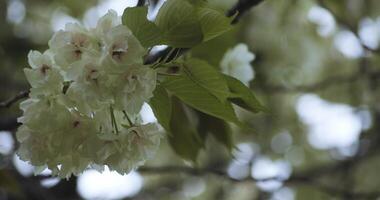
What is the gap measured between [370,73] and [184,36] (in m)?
1.68

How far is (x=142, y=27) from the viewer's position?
3.10 ft

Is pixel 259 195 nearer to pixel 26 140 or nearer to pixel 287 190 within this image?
pixel 287 190

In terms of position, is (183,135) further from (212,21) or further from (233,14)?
(212,21)

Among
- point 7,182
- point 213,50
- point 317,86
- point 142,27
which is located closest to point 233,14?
point 213,50

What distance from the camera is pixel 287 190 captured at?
283 centimetres

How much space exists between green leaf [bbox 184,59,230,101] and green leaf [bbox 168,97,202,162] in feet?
1.21

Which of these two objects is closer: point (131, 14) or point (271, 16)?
point (131, 14)

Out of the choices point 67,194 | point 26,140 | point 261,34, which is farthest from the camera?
point 261,34

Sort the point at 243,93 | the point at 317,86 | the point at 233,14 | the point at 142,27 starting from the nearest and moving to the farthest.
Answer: the point at 142,27 → the point at 243,93 → the point at 233,14 → the point at 317,86

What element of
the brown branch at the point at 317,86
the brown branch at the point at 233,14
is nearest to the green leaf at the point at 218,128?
the brown branch at the point at 233,14

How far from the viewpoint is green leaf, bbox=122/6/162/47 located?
94 cm

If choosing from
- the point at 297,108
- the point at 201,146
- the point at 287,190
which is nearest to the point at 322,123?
the point at 297,108

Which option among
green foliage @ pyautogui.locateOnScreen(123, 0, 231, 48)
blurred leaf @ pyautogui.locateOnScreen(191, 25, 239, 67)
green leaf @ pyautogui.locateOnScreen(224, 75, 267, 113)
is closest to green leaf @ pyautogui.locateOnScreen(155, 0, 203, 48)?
green foliage @ pyautogui.locateOnScreen(123, 0, 231, 48)

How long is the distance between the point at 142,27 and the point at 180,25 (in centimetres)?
6
